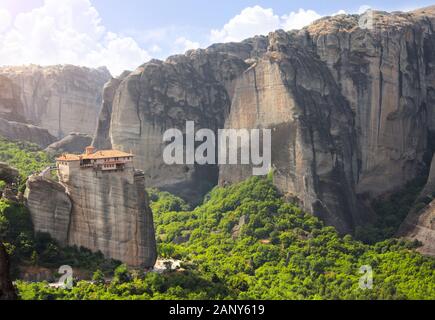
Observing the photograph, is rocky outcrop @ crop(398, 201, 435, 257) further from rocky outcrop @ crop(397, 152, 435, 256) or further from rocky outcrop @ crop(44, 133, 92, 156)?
rocky outcrop @ crop(44, 133, 92, 156)

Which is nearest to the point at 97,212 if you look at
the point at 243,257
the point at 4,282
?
the point at 243,257

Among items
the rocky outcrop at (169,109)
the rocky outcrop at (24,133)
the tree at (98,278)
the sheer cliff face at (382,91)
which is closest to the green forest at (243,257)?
the tree at (98,278)

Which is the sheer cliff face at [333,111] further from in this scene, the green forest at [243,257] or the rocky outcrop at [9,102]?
the rocky outcrop at [9,102]

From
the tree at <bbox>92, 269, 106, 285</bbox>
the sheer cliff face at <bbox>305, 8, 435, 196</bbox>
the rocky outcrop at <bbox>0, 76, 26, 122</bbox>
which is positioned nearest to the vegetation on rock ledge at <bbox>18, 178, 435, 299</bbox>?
the tree at <bbox>92, 269, 106, 285</bbox>

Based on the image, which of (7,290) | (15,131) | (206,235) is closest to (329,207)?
(206,235)

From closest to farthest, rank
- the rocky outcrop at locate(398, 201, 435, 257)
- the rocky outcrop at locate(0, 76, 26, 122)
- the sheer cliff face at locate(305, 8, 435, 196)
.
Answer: the rocky outcrop at locate(398, 201, 435, 257) → the sheer cliff face at locate(305, 8, 435, 196) → the rocky outcrop at locate(0, 76, 26, 122)

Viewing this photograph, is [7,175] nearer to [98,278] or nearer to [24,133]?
[98,278]

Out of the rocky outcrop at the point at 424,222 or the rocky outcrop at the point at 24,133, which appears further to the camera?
the rocky outcrop at the point at 24,133
